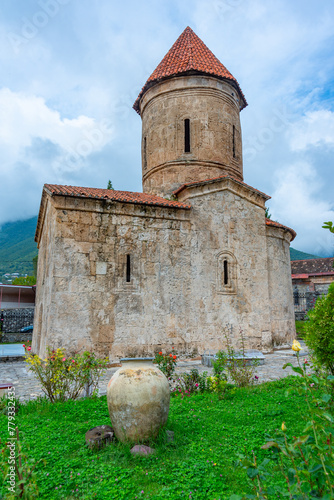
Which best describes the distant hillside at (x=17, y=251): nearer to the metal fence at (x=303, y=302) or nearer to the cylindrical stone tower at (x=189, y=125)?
the metal fence at (x=303, y=302)

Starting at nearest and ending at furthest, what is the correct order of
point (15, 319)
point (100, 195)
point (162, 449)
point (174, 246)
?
1. point (162, 449)
2. point (100, 195)
3. point (174, 246)
4. point (15, 319)

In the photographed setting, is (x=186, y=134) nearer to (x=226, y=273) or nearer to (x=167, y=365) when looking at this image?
(x=226, y=273)

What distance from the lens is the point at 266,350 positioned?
10.3m

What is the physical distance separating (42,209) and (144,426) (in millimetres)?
9082

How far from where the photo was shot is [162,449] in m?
3.45

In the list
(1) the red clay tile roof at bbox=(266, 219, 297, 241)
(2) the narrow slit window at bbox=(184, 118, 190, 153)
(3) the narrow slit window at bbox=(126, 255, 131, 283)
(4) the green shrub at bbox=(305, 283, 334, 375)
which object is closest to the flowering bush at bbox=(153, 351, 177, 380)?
(4) the green shrub at bbox=(305, 283, 334, 375)

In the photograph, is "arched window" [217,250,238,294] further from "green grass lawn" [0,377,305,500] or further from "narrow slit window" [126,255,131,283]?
"green grass lawn" [0,377,305,500]

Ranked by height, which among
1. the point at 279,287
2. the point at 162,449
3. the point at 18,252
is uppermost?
the point at 18,252

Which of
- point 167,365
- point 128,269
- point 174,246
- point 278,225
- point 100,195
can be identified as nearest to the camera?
point 167,365

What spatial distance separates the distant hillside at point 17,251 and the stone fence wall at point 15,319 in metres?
39.1

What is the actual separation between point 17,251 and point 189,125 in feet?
305

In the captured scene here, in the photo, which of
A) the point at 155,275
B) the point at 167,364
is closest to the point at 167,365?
the point at 167,364

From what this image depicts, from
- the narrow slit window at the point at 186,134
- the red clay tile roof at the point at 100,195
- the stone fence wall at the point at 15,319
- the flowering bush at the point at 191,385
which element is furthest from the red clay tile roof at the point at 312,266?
the flowering bush at the point at 191,385

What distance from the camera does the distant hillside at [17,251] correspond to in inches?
3177
